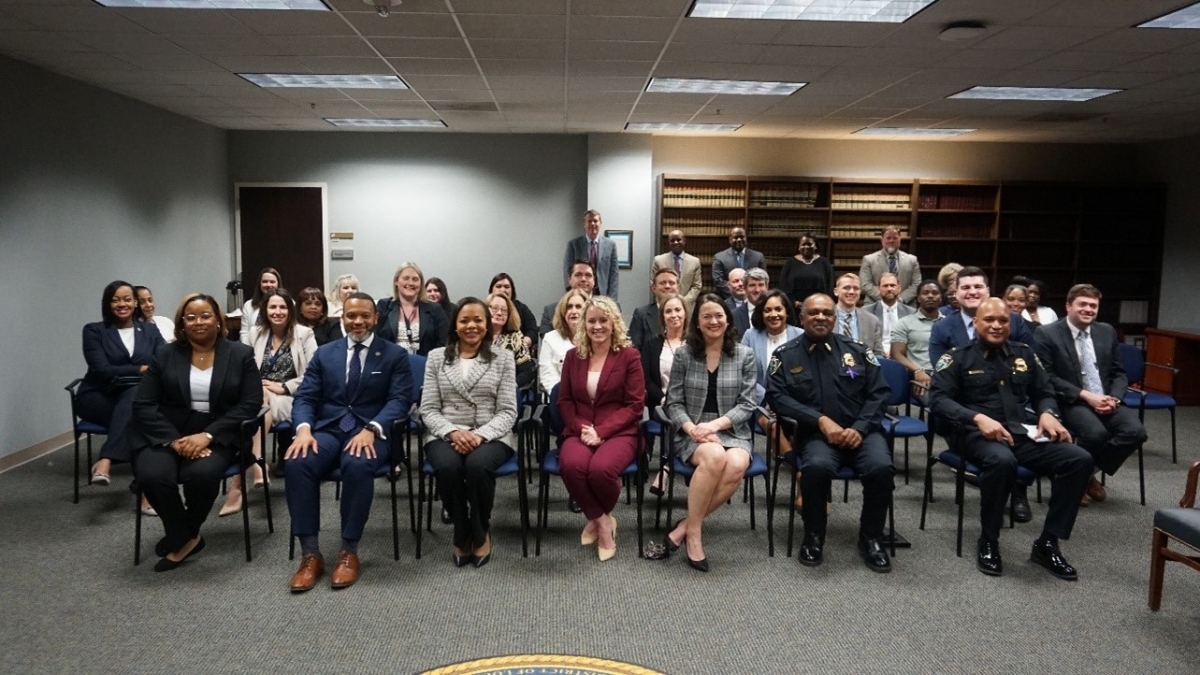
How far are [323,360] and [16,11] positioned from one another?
2.68 meters

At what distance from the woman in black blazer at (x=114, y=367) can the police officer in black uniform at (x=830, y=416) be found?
364 centimetres

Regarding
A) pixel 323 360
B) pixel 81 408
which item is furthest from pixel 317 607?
pixel 81 408

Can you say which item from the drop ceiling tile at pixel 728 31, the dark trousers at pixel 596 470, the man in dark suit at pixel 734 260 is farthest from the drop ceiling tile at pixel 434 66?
the man in dark suit at pixel 734 260

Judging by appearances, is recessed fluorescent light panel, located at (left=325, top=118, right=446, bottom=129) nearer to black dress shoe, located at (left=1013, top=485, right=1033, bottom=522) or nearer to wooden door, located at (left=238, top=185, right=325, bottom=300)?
wooden door, located at (left=238, top=185, right=325, bottom=300)

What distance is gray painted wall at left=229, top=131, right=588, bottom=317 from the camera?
9.01 m

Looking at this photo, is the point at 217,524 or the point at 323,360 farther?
the point at 217,524

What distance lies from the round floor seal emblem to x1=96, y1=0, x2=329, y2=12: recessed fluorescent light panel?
3433 mm

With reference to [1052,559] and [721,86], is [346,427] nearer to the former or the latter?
[1052,559]

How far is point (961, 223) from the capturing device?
367 inches

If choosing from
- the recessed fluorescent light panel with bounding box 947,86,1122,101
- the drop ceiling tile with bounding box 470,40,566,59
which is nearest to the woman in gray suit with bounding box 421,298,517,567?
the drop ceiling tile with bounding box 470,40,566,59

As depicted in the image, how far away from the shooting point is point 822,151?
9.22 metres

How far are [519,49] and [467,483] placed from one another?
299 cm

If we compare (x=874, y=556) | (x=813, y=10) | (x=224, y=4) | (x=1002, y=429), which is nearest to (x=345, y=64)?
(x=224, y=4)

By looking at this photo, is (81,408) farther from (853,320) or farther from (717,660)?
(853,320)
